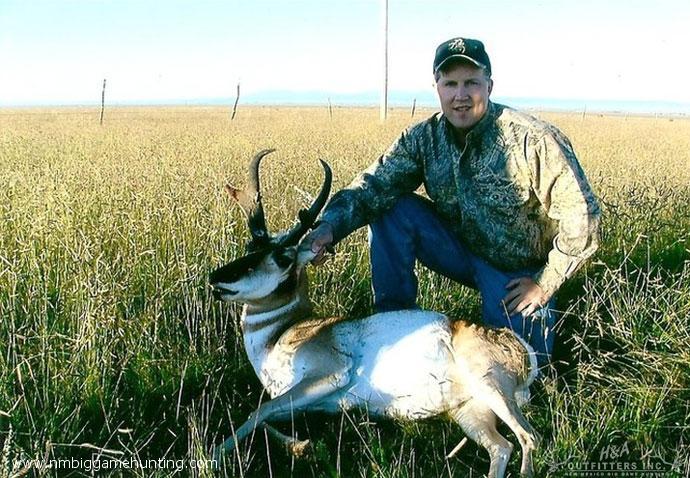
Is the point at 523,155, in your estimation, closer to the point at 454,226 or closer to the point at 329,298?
the point at 454,226

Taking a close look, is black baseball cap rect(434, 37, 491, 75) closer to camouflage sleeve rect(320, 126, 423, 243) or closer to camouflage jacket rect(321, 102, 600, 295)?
camouflage jacket rect(321, 102, 600, 295)

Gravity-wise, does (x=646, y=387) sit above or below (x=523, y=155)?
below

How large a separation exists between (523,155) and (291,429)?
6.49 feet

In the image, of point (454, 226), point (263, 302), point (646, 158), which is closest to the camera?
point (263, 302)

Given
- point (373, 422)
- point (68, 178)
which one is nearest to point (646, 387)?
point (373, 422)

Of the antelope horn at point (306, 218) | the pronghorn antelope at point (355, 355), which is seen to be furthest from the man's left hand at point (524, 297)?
the antelope horn at point (306, 218)

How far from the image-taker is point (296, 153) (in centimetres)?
1034

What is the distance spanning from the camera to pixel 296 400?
324 cm

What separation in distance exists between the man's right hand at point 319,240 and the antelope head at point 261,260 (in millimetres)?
51

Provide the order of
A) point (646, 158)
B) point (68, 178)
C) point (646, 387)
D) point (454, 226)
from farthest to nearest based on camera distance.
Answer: point (646, 158) → point (68, 178) → point (454, 226) → point (646, 387)

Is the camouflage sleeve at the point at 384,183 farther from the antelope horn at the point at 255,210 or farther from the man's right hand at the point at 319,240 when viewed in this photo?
the antelope horn at the point at 255,210

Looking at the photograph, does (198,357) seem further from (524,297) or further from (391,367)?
(524,297)

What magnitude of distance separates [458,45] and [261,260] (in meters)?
1.69


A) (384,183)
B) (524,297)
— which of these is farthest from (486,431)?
(384,183)
